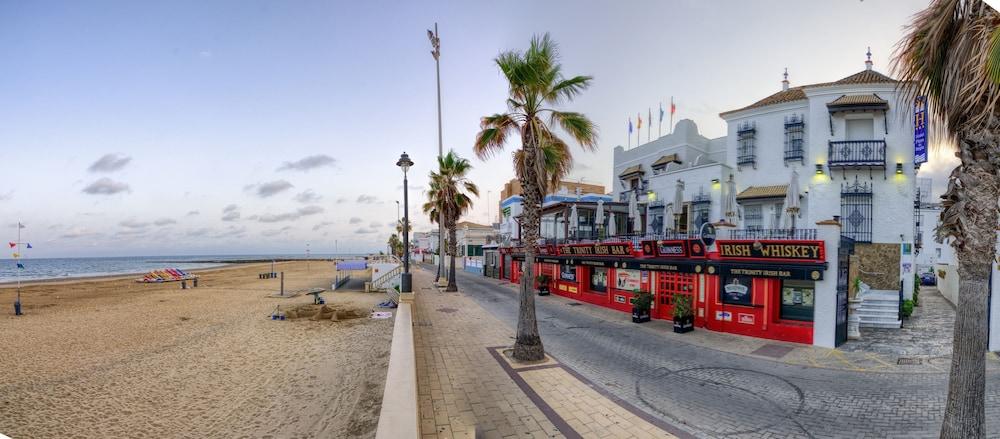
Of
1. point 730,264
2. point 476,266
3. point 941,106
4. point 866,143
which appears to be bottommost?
point 476,266

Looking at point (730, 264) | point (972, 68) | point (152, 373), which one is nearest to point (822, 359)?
point (730, 264)

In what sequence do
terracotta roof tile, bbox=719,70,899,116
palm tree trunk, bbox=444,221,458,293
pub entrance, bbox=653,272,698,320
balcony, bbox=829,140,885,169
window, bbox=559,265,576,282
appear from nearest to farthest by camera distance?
pub entrance, bbox=653,272,698,320 → balcony, bbox=829,140,885,169 → terracotta roof tile, bbox=719,70,899,116 → window, bbox=559,265,576,282 → palm tree trunk, bbox=444,221,458,293

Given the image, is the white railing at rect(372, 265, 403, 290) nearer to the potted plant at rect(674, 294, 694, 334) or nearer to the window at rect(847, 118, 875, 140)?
the potted plant at rect(674, 294, 694, 334)

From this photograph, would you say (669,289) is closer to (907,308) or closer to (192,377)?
(907,308)

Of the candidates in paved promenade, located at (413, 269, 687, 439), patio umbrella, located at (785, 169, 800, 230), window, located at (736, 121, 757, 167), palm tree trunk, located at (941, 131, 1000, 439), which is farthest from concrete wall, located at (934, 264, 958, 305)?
paved promenade, located at (413, 269, 687, 439)

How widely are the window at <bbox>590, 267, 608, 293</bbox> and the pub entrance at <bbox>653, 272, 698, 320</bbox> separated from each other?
14.2ft

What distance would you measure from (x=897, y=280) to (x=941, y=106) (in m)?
19.9

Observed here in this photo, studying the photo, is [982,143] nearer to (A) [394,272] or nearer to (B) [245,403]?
(B) [245,403]

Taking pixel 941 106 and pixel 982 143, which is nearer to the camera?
pixel 982 143

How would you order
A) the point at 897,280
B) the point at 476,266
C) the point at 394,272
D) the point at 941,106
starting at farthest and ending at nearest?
the point at 476,266 < the point at 394,272 < the point at 897,280 < the point at 941,106

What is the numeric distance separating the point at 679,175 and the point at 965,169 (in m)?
22.4

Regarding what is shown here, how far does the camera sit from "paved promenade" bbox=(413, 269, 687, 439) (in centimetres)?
701

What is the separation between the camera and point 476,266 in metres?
50.9

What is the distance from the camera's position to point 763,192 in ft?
73.5
